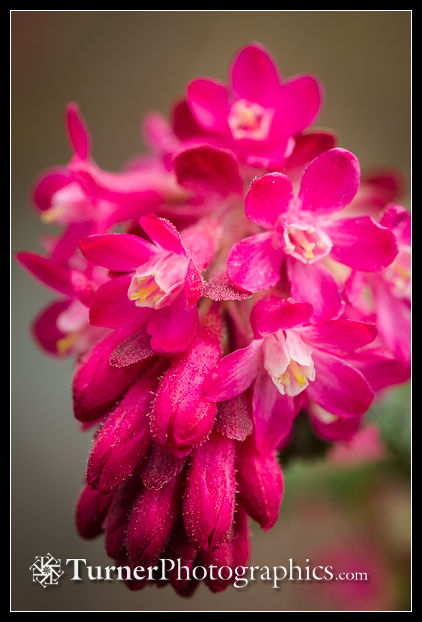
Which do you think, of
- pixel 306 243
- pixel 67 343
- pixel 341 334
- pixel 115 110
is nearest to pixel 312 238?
pixel 306 243

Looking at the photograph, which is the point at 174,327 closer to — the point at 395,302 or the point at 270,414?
the point at 270,414

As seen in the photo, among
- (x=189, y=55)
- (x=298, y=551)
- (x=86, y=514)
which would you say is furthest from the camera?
(x=189, y=55)

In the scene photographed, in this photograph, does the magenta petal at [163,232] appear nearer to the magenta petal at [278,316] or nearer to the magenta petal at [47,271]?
the magenta petal at [278,316]

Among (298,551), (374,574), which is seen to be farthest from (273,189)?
(298,551)

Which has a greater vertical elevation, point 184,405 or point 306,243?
point 306,243

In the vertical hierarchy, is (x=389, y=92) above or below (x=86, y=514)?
above

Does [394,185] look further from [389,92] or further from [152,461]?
[389,92]

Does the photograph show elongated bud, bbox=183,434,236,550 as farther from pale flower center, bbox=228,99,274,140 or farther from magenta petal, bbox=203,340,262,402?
pale flower center, bbox=228,99,274,140
